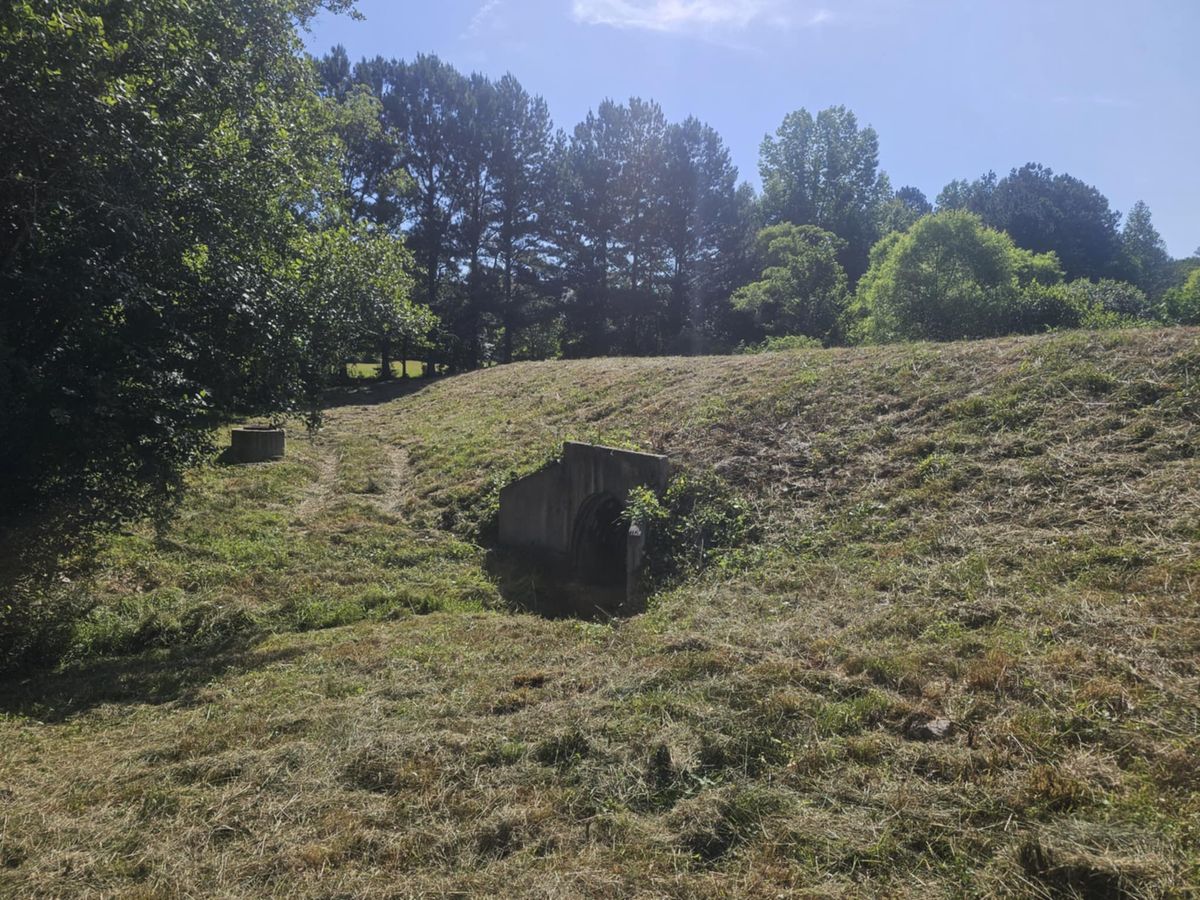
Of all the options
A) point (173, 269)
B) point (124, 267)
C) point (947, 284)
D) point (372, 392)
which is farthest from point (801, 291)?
point (124, 267)

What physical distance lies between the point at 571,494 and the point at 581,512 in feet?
1.19

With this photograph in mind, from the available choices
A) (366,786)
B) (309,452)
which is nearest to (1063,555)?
(366,786)

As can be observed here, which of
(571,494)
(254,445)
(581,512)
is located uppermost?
(254,445)

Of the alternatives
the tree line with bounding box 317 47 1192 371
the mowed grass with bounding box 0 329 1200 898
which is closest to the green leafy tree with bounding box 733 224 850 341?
the tree line with bounding box 317 47 1192 371

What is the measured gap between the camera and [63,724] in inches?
249

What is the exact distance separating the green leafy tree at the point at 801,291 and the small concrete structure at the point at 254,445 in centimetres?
2411

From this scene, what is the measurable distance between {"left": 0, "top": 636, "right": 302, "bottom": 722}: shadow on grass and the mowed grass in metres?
0.07

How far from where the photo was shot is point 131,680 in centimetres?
755

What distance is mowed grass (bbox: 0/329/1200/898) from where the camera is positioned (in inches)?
151

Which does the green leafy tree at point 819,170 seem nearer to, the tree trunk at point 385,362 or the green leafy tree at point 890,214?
the green leafy tree at point 890,214

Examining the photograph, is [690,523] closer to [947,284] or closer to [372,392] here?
[947,284]

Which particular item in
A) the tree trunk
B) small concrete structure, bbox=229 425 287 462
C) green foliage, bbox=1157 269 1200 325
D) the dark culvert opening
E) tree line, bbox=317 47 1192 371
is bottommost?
the dark culvert opening

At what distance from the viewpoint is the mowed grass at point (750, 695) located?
3824 millimetres

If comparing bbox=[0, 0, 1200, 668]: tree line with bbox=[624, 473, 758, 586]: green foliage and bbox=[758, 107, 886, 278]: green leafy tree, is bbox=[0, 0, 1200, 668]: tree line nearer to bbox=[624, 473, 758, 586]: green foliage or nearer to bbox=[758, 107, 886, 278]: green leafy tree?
bbox=[624, 473, 758, 586]: green foliage
